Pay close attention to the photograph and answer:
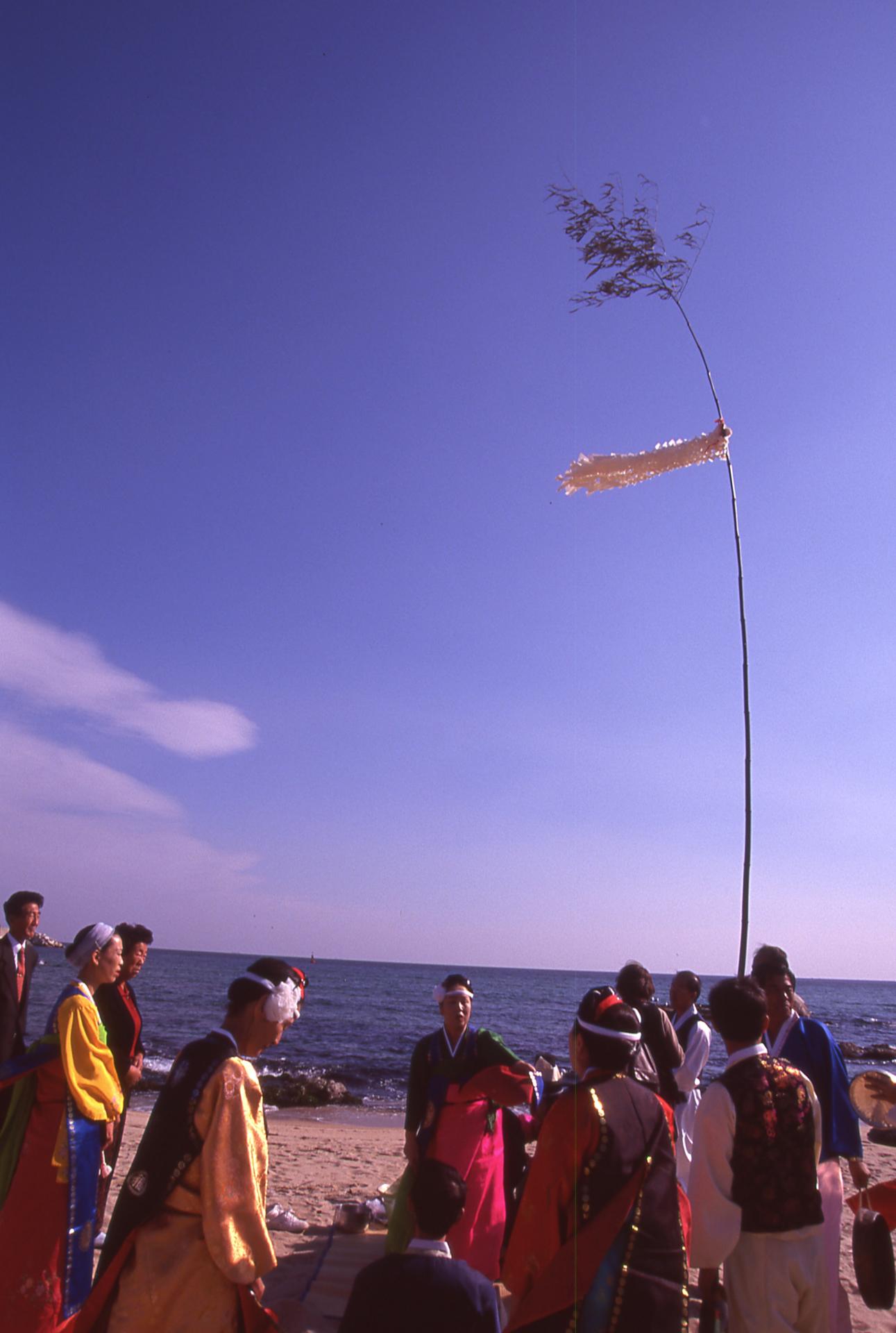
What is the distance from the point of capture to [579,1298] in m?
3.02

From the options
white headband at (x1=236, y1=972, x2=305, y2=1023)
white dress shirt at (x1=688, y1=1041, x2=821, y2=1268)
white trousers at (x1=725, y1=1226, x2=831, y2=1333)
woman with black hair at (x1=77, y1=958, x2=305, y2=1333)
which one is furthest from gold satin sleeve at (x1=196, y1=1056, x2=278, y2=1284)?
white trousers at (x1=725, y1=1226, x2=831, y2=1333)

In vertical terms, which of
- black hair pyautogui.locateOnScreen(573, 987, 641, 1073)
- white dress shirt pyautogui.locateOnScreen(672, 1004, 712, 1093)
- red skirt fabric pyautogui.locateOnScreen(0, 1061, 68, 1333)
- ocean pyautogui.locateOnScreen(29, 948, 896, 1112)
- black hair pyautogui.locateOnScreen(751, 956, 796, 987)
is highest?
black hair pyautogui.locateOnScreen(751, 956, 796, 987)

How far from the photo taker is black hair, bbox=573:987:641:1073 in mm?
3379

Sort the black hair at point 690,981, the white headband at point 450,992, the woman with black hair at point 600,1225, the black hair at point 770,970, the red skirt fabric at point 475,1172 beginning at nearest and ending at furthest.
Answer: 1. the woman with black hair at point 600,1225
2. the black hair at point 770,970
3. the red skirt fabric at point 475,1172
4. the white headband at point 450,992
5. the black hair at point 690,981

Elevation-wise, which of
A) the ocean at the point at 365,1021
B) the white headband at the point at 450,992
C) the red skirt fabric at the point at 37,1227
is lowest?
the ocean at the point at 365,1021

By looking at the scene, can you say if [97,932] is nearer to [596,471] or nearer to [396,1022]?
[596,471]

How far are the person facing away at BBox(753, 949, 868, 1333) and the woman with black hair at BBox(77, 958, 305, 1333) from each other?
2.32 metres

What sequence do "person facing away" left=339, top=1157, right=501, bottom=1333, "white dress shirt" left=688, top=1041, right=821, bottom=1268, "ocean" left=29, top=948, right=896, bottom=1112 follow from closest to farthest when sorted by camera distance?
"person facing away" left=339, top=1157, right=501, bottom=1333, "white dress shirt" left=688, top=1041, right=821, bottom=1268, "ocean" left=29, top=948, right=896, bottom=1112

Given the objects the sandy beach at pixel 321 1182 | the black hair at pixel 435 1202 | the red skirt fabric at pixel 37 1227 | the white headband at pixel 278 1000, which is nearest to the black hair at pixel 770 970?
the sandy beach at pixel 321 1182

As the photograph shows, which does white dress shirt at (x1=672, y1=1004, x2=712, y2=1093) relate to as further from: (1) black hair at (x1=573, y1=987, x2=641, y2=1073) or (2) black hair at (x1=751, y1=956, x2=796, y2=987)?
(1) black hair at (x1=573, y1=987, x2=641, y2=1073)

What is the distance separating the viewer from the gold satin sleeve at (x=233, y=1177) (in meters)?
3.17

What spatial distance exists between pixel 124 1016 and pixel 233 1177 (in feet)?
10.6

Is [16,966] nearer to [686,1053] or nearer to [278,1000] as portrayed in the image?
[278,1000]

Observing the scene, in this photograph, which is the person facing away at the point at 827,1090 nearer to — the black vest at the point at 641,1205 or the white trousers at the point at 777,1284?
the white trousers at the point at 777,1284
